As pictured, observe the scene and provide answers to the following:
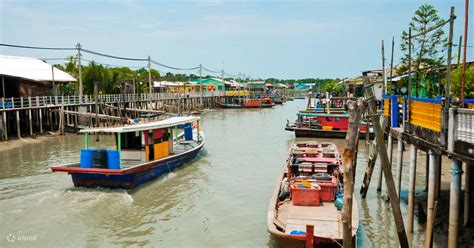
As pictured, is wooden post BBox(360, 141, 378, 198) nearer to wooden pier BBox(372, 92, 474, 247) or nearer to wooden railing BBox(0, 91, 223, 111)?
wooden pier BBox(372, 92, 474, 247)

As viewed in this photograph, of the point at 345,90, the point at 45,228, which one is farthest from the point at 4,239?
the point at 345,90

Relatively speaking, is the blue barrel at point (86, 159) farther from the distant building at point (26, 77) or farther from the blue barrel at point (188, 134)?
the distant building at point (26, 77)

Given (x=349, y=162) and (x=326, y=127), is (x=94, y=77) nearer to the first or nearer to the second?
(x=326, y=127)

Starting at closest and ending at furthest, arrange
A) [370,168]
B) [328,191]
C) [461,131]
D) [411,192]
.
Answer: [461,131], [411,192], [328,191], [370,168]

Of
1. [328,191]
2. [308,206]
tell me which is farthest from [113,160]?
[328,191]

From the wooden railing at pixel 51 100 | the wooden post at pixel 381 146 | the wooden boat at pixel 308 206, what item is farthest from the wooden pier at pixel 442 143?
the wooden railing at pixel 51 100

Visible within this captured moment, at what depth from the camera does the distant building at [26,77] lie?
106 feet

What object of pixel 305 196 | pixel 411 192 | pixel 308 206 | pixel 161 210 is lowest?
pixel 161 210

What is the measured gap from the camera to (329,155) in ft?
48.3

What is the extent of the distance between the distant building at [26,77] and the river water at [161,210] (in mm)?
14772

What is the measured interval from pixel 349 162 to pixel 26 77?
3212 centimetres

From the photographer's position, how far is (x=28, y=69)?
3591 centimetres

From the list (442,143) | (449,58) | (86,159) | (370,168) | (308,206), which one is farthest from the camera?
(86,159)

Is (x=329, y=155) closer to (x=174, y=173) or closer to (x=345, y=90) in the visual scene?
(x=174, y=173)
